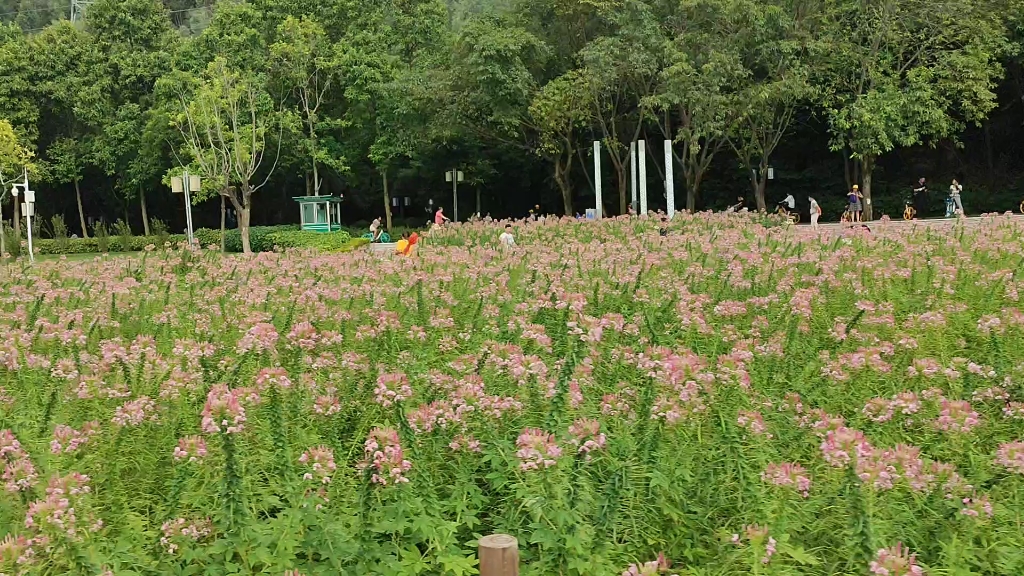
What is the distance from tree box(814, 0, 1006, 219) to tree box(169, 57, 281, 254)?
17.4m

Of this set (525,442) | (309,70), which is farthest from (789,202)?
(525,442)

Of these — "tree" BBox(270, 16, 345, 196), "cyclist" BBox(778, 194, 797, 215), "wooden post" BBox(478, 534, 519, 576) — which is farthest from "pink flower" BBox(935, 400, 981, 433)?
"tree" BBox(270, 16, 345, 196)

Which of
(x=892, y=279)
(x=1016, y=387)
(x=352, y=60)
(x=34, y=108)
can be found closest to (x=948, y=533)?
(x=1016, y=387)

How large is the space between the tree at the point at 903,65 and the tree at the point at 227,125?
56.9 feet

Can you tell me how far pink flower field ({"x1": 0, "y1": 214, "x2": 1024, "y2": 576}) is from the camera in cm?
283

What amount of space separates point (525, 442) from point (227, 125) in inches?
1121

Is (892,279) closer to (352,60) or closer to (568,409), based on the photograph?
(568,409)

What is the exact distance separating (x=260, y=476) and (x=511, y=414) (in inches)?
41.8

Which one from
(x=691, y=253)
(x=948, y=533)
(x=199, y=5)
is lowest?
(x=948, y=533)

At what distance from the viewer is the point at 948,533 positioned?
2.88 meters

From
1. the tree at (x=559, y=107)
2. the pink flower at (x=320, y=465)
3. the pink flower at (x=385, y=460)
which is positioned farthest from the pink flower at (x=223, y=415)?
the tree at (x=559, y=107)

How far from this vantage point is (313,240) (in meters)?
23.8

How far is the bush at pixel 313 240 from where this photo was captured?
76.9 feet

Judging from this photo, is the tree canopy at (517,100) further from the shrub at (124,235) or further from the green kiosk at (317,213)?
the shrub at (124,235)
